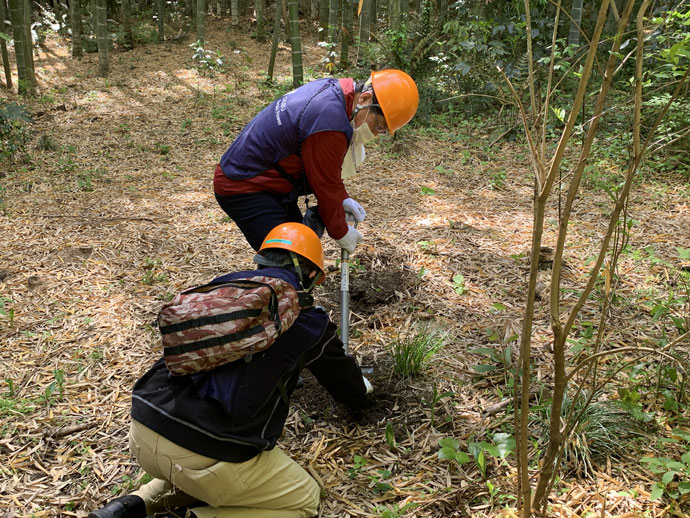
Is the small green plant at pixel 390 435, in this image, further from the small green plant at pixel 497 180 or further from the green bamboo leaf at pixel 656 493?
the small green plant at pixel 497 180

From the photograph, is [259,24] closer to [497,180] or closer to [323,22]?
[323,22]

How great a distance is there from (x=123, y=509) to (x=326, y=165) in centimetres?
183

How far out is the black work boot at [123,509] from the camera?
1995 mm

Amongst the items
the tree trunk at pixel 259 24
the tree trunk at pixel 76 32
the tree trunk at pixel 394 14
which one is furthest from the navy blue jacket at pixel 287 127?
the tree trunk at pixel 259 24

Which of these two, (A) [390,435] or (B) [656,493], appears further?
(A) [390,435]

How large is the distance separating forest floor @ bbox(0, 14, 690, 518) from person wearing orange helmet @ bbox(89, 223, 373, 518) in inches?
11.2

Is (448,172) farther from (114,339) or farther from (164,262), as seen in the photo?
(114,339)

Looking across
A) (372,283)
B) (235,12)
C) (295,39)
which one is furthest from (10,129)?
(235,12)

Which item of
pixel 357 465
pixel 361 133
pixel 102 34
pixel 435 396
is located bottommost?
pixel 357 465

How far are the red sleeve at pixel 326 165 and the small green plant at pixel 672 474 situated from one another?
185 centimetres

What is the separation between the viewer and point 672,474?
→ 188 centimetres

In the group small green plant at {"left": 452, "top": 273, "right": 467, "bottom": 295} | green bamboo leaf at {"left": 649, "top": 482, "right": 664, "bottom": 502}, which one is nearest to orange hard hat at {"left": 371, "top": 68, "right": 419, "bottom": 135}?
small green plant at {"left": 452, "top": 273, "right": 467, "bottom": 295}

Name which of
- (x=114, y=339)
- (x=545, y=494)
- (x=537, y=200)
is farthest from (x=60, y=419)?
(x=537, y=200)

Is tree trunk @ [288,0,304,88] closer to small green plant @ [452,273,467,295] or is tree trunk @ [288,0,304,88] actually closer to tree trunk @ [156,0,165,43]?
small green plant @ [452,273,467,295]
